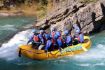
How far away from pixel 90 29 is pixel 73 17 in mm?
1487

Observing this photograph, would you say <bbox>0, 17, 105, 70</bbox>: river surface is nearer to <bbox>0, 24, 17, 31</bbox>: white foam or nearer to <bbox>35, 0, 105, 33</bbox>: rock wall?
<bbox>35, 0, 105, 33</bbox>: rock wall

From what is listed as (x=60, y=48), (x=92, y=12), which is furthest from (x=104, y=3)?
(x=60, y=48)

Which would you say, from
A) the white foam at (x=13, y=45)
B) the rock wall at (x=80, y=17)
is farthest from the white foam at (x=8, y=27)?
the rock wall at (x=80, y=17)

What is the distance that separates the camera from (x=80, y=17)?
21766mm

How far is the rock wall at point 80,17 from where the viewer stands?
856 inches

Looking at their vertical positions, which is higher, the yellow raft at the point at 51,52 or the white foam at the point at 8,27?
the white foam at the point at 8,27

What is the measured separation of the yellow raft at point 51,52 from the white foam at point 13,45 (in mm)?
878

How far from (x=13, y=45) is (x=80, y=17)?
5111 millimetres

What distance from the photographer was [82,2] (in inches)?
903

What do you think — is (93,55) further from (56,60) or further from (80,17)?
(80,17)

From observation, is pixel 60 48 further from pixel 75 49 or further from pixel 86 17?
pixel 86 17

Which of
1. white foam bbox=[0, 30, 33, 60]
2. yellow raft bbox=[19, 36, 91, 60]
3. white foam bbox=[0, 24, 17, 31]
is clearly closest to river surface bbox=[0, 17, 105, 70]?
white foam bbox=[0, 30, 33, 60]

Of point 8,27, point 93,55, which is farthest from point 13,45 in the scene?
point 8,27

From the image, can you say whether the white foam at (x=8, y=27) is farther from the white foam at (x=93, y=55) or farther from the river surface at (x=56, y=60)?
the white foam at (x=93, y=55)
